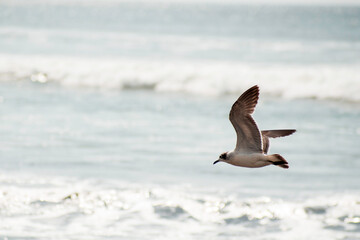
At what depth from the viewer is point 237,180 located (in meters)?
10.4

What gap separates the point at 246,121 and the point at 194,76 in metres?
16.0

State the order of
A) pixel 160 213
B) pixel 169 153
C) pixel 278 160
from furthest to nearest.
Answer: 1. pixel 169 153
2. pixel 160 213
3. pixel 278 160

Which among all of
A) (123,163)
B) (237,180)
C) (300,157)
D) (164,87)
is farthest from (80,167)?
(164,87)

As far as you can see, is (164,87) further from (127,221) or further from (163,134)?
(127,221)

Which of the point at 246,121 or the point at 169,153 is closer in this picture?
the point at 246,121

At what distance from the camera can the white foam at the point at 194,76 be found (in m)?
19.8

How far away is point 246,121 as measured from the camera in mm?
6340

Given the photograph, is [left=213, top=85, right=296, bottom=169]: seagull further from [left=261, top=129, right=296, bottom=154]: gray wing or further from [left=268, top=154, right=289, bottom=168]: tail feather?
[left=261, top=129, right=296, bottom=154]: gray wing

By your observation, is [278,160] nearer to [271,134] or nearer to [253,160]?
[253,160]

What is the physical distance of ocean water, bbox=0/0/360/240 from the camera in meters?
8.59

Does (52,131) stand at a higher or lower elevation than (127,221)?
higher

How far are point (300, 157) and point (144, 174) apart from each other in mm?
2886

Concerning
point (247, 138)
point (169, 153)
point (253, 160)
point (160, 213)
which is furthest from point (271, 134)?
point (169, 153)

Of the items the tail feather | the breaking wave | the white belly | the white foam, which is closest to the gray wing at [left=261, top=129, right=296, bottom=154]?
the white belly
